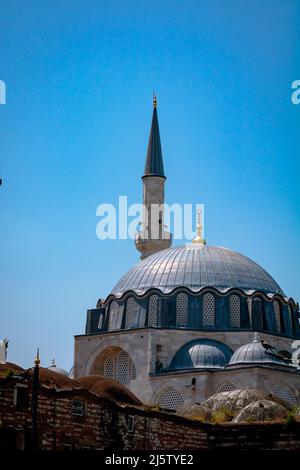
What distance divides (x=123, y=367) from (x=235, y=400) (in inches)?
500

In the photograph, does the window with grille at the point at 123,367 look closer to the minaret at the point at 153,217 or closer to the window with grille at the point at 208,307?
the window with grille at the point at 208,307

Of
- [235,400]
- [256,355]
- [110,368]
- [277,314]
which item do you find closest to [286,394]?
[256,355]

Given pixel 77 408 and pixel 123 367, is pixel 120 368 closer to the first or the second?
pixel 123 367

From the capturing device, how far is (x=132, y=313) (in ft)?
170

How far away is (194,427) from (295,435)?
2.37 m

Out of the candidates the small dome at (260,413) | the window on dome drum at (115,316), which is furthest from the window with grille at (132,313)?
the small dome at (260,413)

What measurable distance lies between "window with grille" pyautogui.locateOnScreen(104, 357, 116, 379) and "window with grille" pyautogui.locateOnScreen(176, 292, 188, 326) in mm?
3240

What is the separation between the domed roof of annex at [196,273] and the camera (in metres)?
51.9

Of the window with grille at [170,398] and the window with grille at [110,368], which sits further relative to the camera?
the window with grille at [110,368]

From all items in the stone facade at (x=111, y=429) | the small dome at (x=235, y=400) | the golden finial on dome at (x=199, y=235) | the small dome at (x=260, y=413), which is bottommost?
the stone facade at (x=111, y=429)

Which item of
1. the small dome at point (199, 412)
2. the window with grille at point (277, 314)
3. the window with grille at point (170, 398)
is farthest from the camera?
the window with grille at point (277, 314)

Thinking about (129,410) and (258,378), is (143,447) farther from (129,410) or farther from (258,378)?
(258,378)

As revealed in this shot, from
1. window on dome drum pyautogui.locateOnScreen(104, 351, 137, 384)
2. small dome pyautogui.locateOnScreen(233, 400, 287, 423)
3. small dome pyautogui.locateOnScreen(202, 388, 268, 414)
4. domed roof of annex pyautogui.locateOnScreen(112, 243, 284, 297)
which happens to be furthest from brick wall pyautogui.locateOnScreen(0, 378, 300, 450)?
domed roof of annex pyautogui.locateOnScreen(112, 243, 284, 297)

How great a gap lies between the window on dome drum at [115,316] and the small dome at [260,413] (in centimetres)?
1872
